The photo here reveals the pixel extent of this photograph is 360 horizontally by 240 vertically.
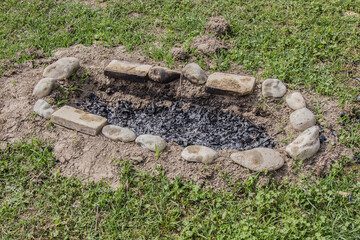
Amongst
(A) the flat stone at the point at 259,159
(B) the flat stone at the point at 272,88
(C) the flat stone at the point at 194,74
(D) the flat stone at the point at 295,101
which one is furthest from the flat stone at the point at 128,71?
(D) the flat stone at the point at 295,101

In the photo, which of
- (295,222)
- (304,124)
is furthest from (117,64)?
(295,222)

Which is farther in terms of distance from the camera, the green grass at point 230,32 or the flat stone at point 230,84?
the green grass at point 230,32

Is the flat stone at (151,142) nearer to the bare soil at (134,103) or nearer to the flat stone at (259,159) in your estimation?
the bare soil at (134,103)

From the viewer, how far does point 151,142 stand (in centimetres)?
278

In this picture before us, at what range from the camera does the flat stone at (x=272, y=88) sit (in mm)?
3127

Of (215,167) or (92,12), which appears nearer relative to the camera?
(215,167)

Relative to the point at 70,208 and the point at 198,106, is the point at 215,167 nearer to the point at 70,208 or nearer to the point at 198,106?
the point at 198,106

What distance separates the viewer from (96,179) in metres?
2.65

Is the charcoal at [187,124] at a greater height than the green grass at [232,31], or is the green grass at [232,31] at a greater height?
the green grass at [232,31]

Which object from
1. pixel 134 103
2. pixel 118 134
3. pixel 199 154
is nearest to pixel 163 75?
pixel 134 103

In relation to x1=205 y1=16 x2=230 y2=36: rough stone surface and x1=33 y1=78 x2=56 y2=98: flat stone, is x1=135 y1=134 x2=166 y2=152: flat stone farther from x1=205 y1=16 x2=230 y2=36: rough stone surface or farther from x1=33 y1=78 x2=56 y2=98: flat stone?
x1=205 y1=16 x2=230 y2=36: rough stone surface

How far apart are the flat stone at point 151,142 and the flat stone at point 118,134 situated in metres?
0.09

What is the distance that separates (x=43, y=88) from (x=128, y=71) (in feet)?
2.90

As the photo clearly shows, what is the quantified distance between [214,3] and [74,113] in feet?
8.54
